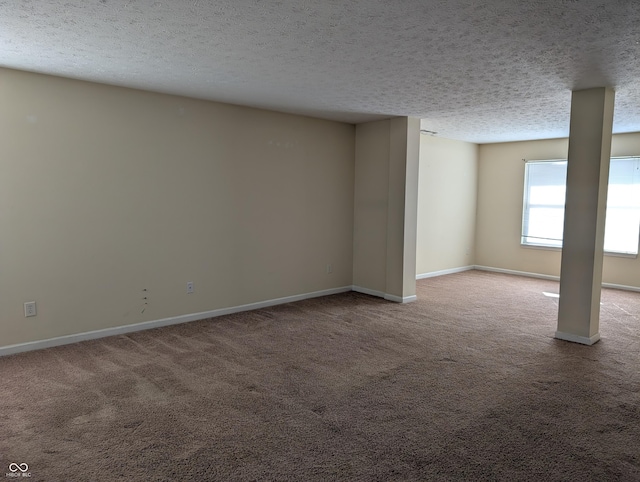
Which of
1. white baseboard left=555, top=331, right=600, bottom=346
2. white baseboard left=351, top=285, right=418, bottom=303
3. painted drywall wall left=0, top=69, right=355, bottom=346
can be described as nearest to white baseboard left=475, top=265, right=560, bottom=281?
white baseboard left=351, top=285, right=418, bottom=303

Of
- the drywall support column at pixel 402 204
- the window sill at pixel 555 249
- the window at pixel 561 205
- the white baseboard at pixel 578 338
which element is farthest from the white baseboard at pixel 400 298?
the window sill at pixel 555 249

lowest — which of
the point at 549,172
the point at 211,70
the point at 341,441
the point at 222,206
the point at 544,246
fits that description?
the point at 341,441

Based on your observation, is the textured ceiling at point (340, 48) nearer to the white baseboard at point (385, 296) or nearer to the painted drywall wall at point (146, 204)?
the painted drywall wall at point (146, 204)

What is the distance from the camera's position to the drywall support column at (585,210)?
4.13 metres

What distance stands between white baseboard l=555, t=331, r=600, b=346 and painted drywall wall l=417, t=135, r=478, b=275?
3269 millimetres

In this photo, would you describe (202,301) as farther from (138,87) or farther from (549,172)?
(549,172)

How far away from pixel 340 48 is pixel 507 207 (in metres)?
6.16

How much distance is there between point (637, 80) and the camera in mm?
3795

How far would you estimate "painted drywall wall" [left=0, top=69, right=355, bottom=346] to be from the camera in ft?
12.8

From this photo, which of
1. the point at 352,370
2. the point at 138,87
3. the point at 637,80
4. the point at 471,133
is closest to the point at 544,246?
the point at 471,133

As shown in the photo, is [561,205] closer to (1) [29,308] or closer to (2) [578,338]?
(2) [578,338]

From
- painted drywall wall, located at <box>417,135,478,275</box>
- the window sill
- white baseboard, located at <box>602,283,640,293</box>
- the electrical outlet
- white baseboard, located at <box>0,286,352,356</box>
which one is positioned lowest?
white baseboard, located at <box>0,286,352,356</box>

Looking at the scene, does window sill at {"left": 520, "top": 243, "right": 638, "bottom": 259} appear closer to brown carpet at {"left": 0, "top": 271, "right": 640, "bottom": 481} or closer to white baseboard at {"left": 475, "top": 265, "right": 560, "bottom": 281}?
white baseboard at {"left": 475, "top": 265, "right": 560, "bottom": 281}

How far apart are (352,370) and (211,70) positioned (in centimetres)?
271
